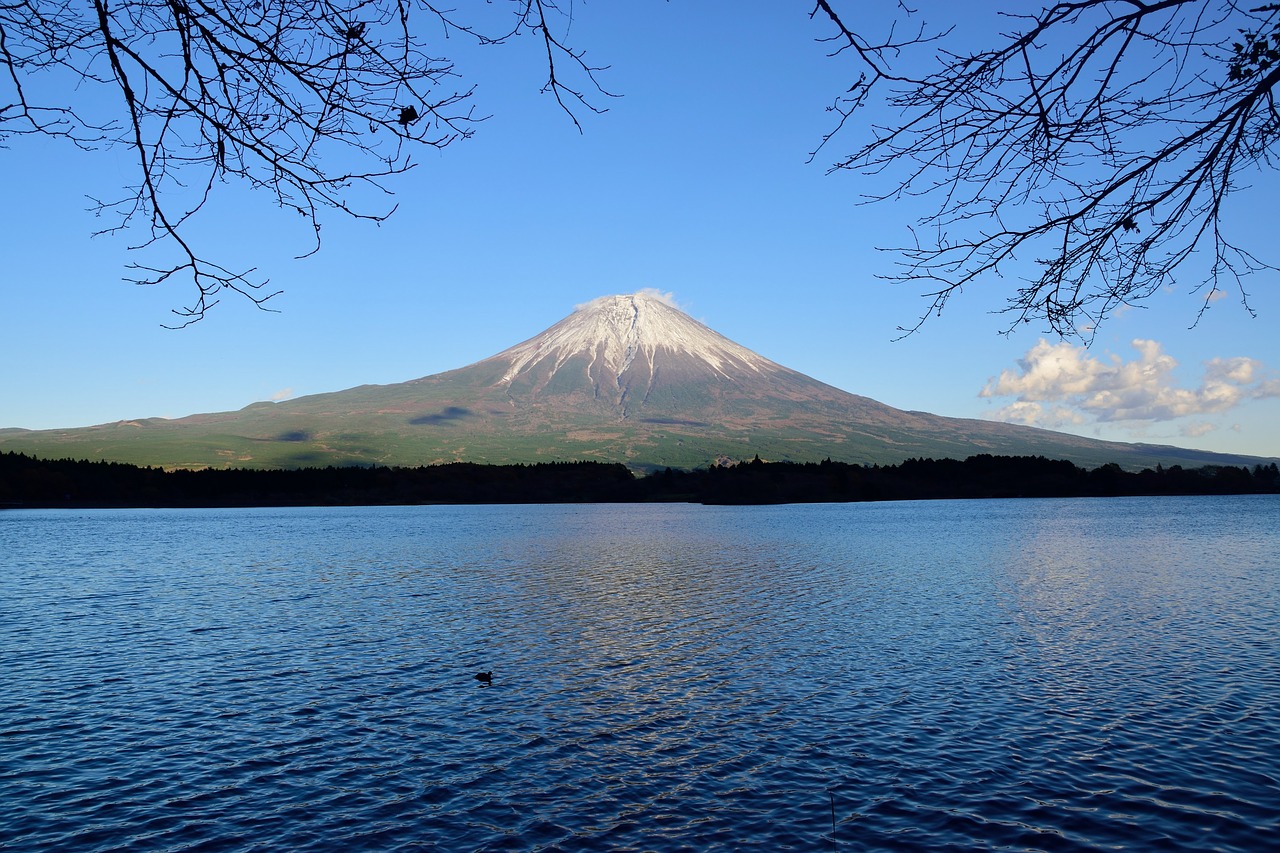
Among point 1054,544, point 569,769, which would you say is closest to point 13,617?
point 569,769

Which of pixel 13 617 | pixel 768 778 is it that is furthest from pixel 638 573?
pixel 768 778

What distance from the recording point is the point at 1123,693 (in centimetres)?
2131

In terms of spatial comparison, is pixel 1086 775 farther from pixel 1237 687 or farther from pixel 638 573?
pixel 638 573

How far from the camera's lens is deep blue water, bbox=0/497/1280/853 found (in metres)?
13.9

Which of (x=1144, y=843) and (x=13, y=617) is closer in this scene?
(x=1144, y=843)

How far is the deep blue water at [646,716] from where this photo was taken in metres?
13.9

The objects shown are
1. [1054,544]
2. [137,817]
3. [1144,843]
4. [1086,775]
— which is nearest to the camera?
[1144,843]

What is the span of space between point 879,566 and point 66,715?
145 feet

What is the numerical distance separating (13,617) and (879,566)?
44131 mm

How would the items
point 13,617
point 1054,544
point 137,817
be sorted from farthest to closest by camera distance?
point 1054,544
point 13,617
point 137,817

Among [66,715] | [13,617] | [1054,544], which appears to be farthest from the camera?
[1054,544]

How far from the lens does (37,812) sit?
568 inches

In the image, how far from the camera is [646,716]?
20141mm

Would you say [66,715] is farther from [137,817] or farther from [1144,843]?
[1144,843]
